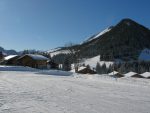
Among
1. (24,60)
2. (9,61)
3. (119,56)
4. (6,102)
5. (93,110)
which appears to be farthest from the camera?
(119,56)

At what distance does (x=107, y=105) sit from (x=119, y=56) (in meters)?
185

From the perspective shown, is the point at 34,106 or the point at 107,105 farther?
the point at 107,105

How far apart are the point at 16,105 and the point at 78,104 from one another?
285cm

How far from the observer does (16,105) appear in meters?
11.5

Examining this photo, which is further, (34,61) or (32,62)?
(32,62)

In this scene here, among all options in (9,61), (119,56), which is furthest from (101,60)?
(9,61)

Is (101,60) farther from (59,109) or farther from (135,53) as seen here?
(59,109)

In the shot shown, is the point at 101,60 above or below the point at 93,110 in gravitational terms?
above

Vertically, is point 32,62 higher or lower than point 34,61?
lower

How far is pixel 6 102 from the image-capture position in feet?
39.4

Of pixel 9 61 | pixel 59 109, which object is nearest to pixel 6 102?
pixel 59 109

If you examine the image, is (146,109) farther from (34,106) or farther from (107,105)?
(34,106)

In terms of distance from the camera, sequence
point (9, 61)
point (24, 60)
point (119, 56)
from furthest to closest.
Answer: point (119, 56)
point (9, 61)
point (24, 60)

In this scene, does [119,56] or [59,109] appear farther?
[119,56]
